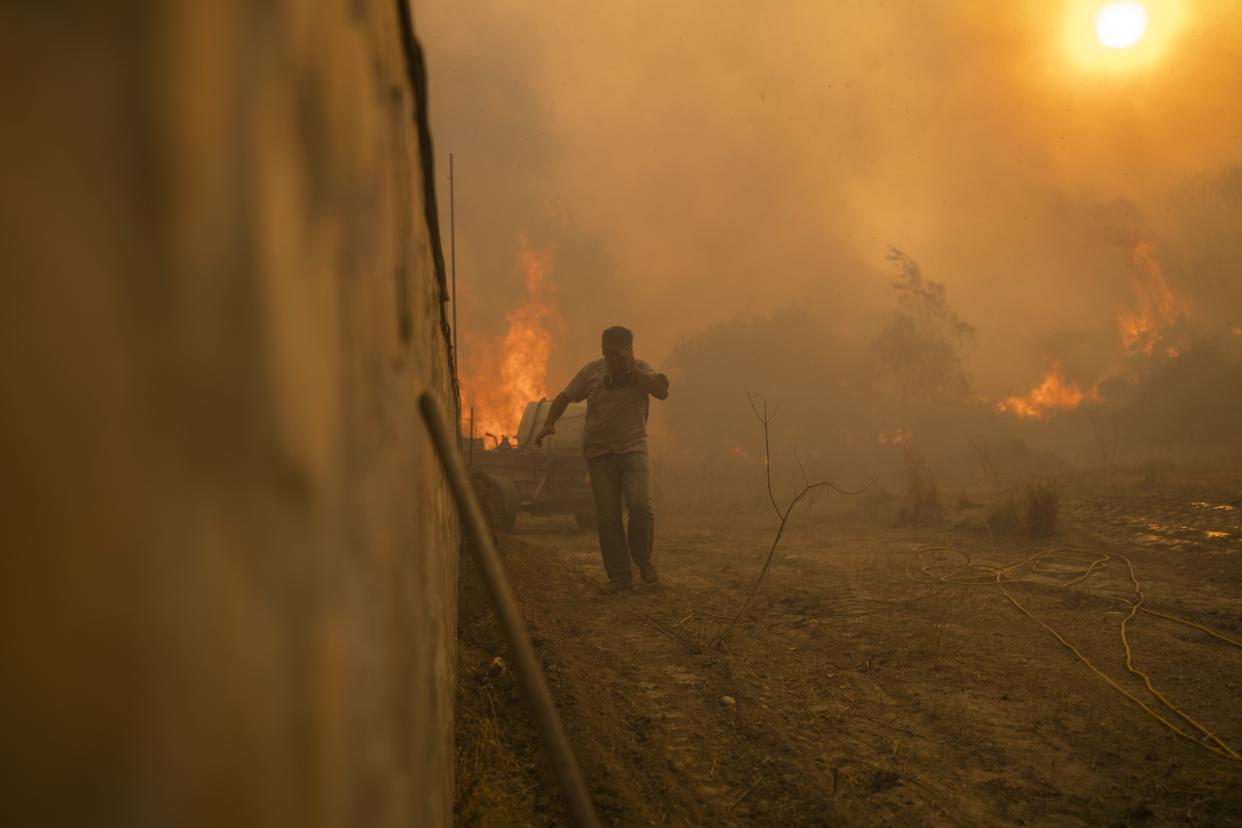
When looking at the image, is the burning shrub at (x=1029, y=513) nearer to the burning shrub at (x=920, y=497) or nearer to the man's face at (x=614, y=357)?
the burning shrub at (x=920, y=497)

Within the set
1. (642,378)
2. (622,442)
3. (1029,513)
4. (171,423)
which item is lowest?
(1029,513)

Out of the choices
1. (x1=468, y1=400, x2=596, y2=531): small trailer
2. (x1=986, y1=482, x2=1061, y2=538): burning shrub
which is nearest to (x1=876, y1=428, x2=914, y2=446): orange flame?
(x1=468, y1=400, x2=596, y2=531): small trailer

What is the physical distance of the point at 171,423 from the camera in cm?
40

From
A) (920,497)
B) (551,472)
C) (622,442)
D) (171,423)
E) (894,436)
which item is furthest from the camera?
(894,436)

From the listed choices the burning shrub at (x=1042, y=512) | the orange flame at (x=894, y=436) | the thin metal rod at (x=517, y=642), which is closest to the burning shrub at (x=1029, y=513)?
the burning shrub at (x=1042, y=512)

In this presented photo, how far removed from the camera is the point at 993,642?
10.7ft

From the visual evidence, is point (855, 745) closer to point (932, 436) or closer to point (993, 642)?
point (993, 642)

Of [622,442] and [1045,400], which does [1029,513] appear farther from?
[1045,400]

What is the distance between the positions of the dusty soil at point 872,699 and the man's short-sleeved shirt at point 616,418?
40.7 inches

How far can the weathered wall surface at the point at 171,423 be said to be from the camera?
1.14 feet

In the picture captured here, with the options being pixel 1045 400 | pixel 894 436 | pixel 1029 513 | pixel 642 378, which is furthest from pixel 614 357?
pixel 1045 400

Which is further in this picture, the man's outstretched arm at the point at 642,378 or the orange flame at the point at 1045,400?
the orange flame at the point at 1045,400

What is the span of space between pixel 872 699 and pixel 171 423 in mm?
2761

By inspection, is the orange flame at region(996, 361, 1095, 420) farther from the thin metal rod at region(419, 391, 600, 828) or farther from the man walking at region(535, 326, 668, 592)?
the thin metal rod at region(419, 391, 600, 828)
